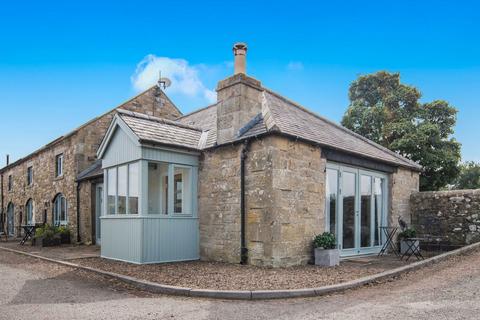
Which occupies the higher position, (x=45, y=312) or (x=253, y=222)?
(x=253, y=222)

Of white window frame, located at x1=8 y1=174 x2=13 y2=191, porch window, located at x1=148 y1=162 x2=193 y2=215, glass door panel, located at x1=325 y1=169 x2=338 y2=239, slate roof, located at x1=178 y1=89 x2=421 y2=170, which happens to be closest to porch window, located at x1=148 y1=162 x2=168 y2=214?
porch window, located at x1=148 y1=162 x2=193 y2=215

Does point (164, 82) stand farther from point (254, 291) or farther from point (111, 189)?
point (254, 291)

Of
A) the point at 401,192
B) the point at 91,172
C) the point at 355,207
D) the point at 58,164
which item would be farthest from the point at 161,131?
the point at 58,164

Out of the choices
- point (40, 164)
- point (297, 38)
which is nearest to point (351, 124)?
point (297, 38)

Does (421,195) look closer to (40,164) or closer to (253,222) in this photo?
(253,222)

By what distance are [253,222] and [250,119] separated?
9.76 ft

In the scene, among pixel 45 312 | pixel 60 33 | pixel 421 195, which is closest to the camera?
pixel 45 312

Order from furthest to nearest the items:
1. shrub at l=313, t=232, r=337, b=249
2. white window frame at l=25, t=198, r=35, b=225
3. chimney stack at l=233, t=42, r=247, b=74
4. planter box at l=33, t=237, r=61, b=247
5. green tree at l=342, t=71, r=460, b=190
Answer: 1. white window frame at l=25, t=198, r=35, b=225
2. green tree at l=342, t=71, r=460, b=190
3. planter box at l=33, t=237, r=61, b=247
4. chimney stack at l=233, t=42, r=247, b=74
5. shrub at l=313, t=232, r=337, b=249

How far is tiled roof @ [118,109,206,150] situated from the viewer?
33.6ft

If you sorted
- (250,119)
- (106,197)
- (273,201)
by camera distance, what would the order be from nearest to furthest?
1. (273,201)
2. (250,119)
3. (106,197)

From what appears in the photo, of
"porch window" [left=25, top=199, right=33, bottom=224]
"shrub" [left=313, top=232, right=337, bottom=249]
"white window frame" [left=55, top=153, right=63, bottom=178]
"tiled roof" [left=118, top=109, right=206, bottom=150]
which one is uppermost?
"tiled roof" [left=118, top=109, right=206, bottom=150]

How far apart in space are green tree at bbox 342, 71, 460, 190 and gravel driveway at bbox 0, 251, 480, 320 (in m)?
14.8

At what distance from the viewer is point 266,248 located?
9172 millimetres

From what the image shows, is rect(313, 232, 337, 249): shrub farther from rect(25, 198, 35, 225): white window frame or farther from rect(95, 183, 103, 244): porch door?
rect(25, 198, 35, 225): white window frame
